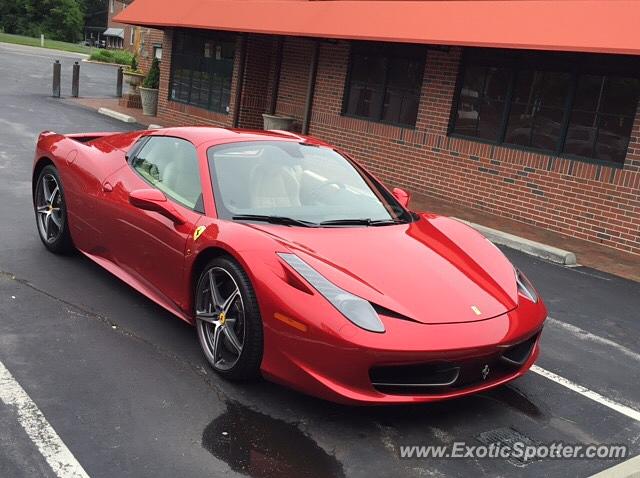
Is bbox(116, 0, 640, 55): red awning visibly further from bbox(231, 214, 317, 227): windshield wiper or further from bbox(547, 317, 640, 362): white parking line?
bbox(231, 214, 317, 227): windshield wiper

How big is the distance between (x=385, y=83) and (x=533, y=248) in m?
5.47

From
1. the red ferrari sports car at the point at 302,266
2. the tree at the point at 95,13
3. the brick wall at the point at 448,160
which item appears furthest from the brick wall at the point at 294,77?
the tree at the point at 95,13

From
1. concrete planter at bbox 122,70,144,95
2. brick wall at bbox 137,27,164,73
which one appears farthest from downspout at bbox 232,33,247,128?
brick wall at bbox 137,27,164,73

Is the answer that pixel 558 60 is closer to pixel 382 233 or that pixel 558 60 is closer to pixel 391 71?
pixel 391 71

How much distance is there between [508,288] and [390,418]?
40.9 inches

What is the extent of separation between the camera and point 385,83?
1227cm

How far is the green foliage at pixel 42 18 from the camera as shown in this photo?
7569 centimetres

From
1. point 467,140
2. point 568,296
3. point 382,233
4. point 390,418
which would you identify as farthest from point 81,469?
point 467,140

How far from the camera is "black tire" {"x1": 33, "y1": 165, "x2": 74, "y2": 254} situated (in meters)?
5.62

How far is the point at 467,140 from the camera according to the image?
1077cm

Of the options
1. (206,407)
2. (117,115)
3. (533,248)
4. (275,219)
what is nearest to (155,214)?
(275,219)

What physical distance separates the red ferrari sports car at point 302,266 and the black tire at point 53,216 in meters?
0.20

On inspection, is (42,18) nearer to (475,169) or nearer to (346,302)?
(475,169)

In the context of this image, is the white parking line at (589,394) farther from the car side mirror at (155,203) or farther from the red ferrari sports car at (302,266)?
the car side mirror at (155,203)
